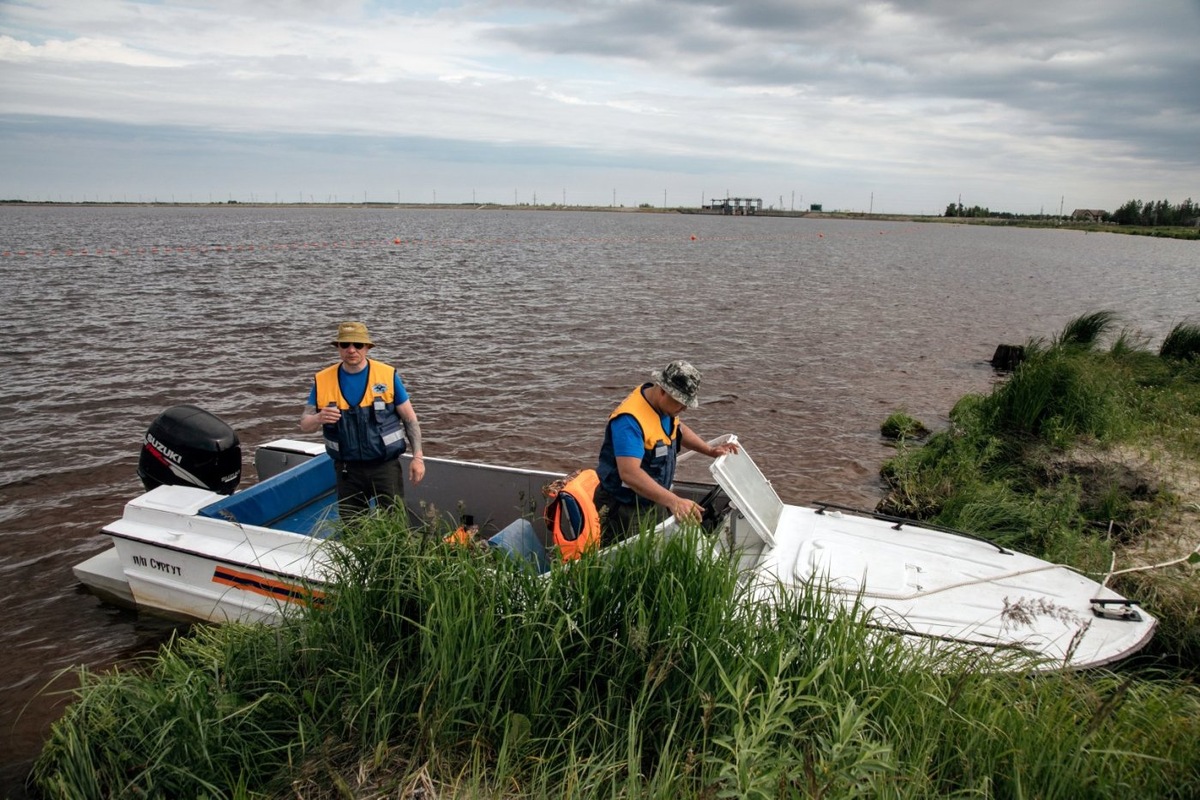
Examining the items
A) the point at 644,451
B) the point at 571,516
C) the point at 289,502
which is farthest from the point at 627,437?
the point at 289,502

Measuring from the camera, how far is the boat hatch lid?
5223mm

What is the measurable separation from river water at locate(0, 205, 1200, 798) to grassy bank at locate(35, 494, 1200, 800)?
248 cm

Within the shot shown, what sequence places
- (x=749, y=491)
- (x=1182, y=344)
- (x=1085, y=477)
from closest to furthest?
1. (x=749, y=491)
2. (x=1085, y=477)
3. (x=1182, y=344)

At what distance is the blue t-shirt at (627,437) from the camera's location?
4.84 meters

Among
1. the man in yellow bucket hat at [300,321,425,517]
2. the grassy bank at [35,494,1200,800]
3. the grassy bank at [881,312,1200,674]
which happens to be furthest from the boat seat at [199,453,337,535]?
the grassy bank at [881,312,1200,674]

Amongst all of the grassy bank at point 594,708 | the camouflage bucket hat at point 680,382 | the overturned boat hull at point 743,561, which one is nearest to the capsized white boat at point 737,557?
the overturned boat hull at point 743,561

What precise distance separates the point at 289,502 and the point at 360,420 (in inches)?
62.5

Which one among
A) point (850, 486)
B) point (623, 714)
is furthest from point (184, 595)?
point (850, 486)

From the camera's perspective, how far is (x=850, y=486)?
10.3 meters

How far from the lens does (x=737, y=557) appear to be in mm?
3795

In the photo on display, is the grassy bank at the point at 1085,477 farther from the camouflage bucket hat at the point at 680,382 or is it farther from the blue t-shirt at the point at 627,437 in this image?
the blue t-shirt at the point at 627,437

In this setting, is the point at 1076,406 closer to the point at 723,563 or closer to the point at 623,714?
the point at 723,563

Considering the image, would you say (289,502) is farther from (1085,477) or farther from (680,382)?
(1085,477)

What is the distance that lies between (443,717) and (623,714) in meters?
0.82
